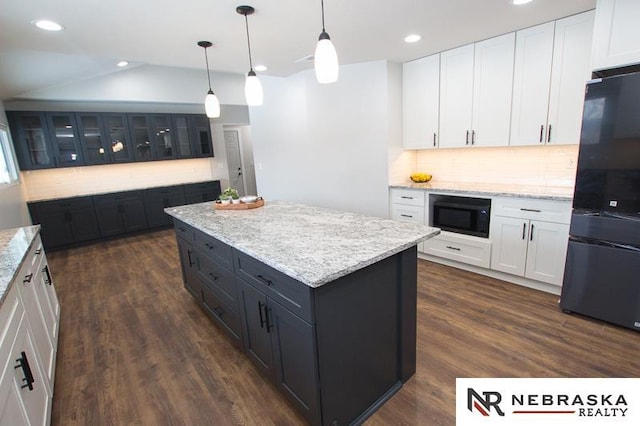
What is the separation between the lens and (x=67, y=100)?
16.7 feet

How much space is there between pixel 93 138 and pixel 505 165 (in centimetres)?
636

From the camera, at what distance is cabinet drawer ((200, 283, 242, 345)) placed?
217 centimetres

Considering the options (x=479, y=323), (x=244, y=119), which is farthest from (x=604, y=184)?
(x=244, y=119)

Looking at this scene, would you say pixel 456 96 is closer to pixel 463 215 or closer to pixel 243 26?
pixel 463 215

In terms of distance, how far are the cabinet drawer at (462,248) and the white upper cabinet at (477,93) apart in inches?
40.7

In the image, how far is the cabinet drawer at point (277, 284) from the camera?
1384 millimetres

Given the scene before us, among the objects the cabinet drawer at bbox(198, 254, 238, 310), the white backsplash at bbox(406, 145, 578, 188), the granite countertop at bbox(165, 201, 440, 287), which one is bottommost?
the cabinet drawer at bbox(198, 254, 238, 310)

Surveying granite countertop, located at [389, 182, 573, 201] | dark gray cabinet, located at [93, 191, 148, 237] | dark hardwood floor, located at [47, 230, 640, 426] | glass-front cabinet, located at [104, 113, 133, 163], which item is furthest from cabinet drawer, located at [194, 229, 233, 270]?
glass-front cabinet, located at [104, 113, 133, 163]

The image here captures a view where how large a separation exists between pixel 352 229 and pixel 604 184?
6.01 feet

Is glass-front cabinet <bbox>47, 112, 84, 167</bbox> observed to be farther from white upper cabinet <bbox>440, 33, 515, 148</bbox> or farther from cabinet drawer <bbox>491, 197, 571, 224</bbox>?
cabinet drawer <bbox>491, 197, 571, 224</bbox>


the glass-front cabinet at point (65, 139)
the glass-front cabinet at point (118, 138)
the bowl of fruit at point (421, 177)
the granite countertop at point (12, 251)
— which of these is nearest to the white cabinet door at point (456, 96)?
the bowl of fruit at point (421, 177)

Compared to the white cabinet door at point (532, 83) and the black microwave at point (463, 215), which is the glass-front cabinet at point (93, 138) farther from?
the white cabinet door at point (532, 83)

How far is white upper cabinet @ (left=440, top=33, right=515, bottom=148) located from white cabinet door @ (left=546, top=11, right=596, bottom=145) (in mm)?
357

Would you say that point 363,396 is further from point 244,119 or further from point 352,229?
point 244,119
